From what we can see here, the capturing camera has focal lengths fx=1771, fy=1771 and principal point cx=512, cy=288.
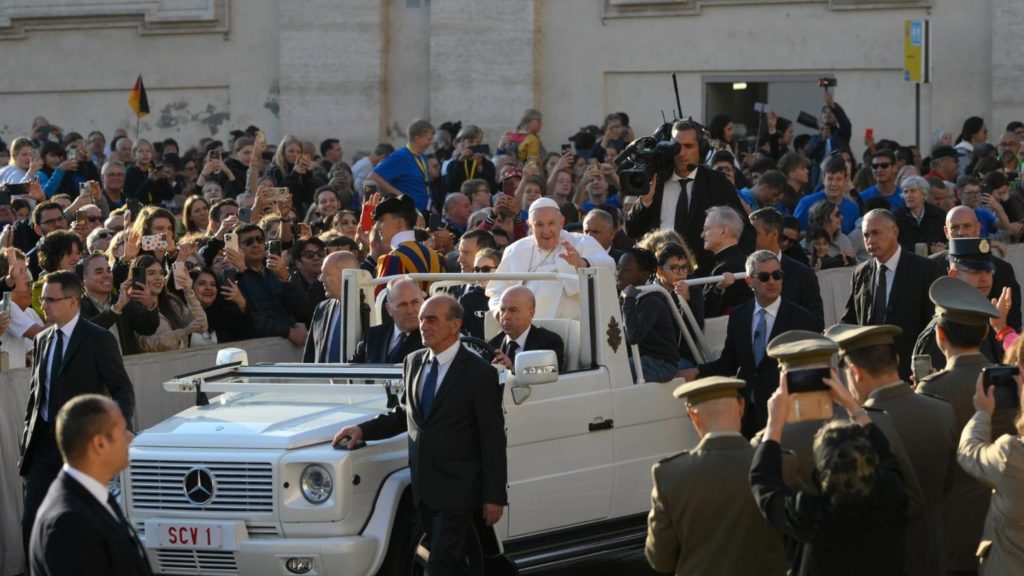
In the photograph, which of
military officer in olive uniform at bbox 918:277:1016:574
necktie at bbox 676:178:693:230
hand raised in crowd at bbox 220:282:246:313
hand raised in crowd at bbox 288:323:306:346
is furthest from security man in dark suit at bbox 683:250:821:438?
hand raised in crowd at bbox 220:282:246:313

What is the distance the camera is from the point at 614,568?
1181 centimetres

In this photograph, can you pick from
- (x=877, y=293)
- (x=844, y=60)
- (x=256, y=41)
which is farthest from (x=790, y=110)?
(x=877, y=293)

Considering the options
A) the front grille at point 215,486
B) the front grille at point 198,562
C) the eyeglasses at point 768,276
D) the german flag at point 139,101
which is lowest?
the front grille at point 198,562

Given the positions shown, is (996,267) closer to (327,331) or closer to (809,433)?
(327,331)

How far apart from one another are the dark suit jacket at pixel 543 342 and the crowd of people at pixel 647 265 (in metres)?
0.02

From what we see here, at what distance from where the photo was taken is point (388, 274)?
1205 centimetres

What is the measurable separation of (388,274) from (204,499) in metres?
3.15

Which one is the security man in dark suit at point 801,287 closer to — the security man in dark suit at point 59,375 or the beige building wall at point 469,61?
the security man in dark suit at point 59,375

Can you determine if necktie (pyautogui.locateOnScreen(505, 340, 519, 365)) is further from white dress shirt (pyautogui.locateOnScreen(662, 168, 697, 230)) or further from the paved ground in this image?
white dress shirt (pyautogui.locateOnScreen(662, 168, 697, 230))

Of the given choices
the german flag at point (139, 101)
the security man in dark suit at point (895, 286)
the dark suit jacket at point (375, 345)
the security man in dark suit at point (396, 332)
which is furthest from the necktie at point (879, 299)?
the german flag at point (139, 101)

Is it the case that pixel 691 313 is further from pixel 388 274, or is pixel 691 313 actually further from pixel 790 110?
pixel 790 110

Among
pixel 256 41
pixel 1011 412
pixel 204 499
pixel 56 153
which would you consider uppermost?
pixel 256 41

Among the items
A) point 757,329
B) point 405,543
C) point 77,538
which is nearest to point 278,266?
point 757,329

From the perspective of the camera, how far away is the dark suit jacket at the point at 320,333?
442 inches
